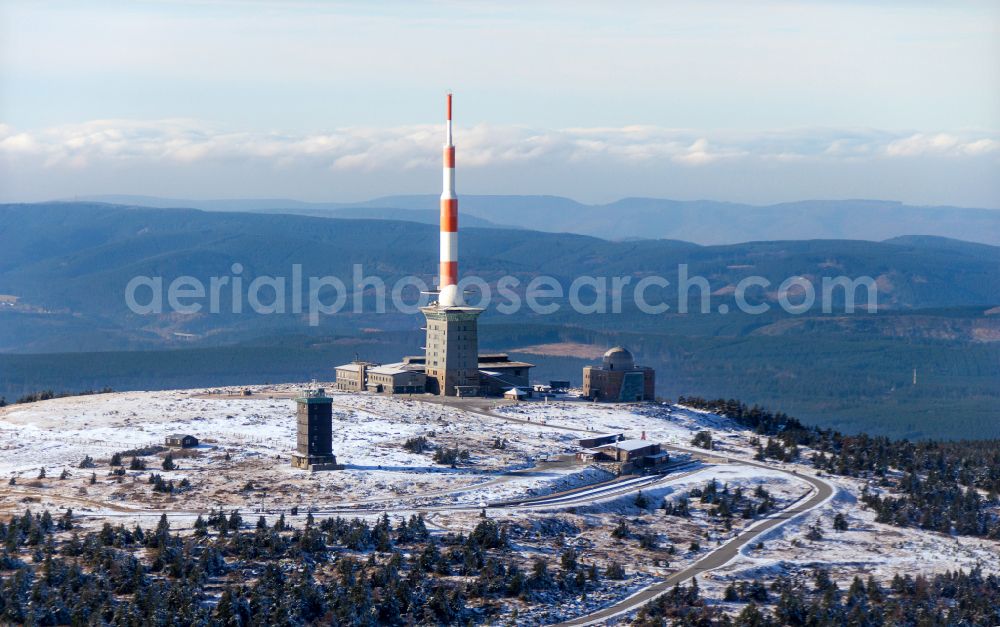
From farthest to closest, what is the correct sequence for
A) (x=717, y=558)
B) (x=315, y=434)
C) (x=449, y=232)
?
(x=449, y=232)
(x=315, y=434)
(x=717, y=558)

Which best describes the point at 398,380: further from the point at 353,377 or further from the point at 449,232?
the point at 449,232

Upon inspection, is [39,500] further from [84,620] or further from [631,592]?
[631,592]

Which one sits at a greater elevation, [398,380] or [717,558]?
[398,380]

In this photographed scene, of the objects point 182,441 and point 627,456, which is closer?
point 182,441

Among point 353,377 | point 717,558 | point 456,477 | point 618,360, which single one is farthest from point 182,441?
point 618,360

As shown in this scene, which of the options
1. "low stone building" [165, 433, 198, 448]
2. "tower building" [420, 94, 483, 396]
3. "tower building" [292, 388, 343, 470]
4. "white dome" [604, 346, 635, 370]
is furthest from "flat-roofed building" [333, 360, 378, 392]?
"tower building" [292, 388, 343, 470]

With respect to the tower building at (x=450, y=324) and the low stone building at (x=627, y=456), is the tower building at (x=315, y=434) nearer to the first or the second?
the low stone building at (x=627, y=456)

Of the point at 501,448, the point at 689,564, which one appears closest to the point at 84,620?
the point at 689,564
